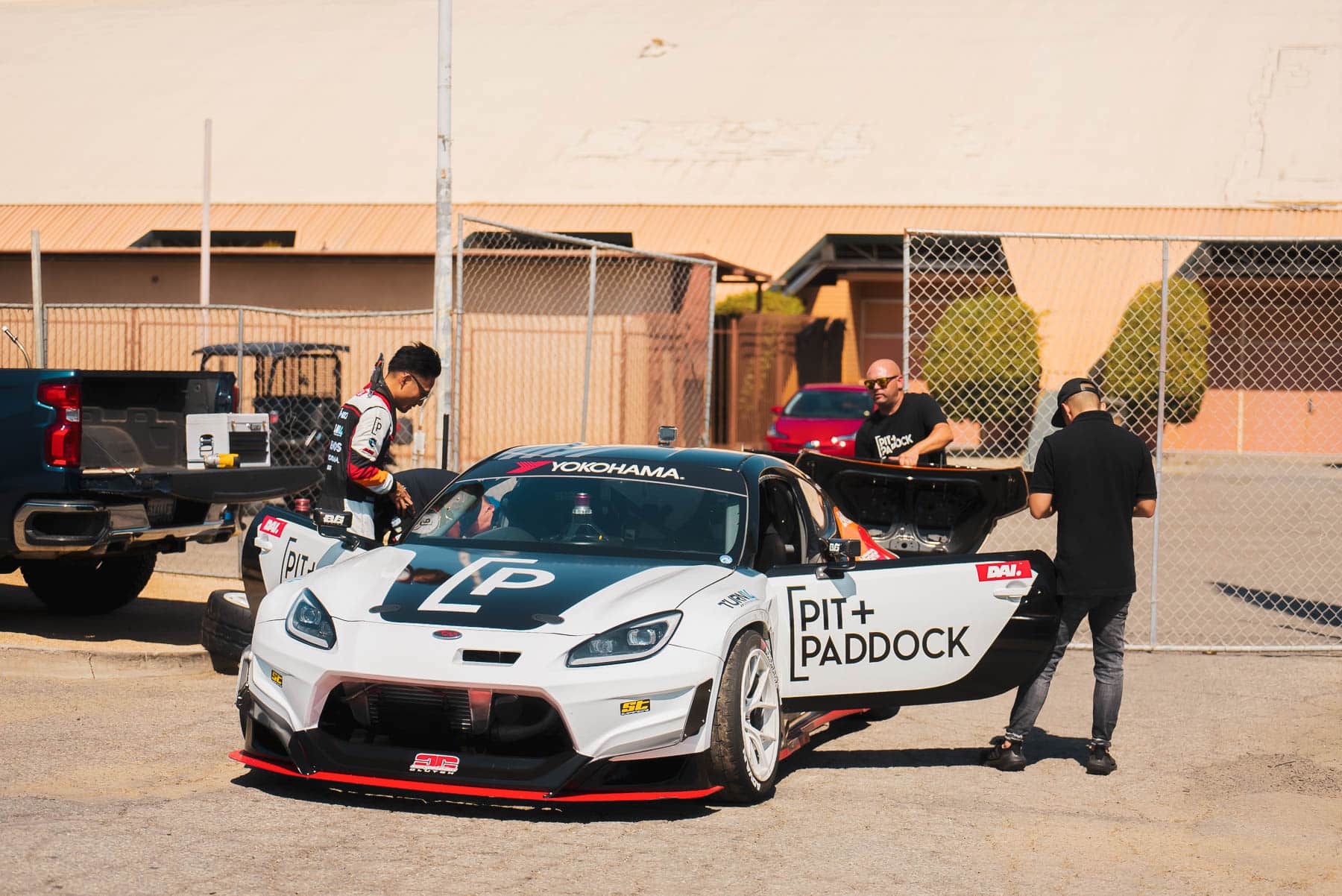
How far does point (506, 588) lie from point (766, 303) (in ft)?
92.7

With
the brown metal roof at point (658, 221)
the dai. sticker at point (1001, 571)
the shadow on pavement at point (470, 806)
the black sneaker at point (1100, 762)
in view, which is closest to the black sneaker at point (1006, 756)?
the black sneaker at point (1100, 762)

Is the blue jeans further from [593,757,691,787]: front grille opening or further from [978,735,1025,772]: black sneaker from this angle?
[593,757,691,787]: front grille opening

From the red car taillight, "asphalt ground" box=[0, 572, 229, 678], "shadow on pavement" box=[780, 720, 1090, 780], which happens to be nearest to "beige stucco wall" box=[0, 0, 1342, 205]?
"asphalt ground" box=[0, 572, 229, 678]

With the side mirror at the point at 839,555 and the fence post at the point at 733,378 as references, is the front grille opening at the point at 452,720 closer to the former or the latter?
the side mirror at the point at 839,555

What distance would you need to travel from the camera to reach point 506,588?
6047mm

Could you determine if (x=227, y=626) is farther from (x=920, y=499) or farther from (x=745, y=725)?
(x=920, y=499)

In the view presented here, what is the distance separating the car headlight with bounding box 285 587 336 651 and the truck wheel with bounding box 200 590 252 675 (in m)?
2.28

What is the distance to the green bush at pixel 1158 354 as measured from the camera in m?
25.8

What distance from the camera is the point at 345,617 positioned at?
5.90m

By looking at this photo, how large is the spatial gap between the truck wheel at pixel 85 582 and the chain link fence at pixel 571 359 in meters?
7.79

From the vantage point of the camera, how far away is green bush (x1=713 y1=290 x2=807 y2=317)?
33859 millimetres

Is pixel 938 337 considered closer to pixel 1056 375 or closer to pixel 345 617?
pixel 1056 375

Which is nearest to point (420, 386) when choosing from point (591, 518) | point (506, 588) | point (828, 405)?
point (591, 518)

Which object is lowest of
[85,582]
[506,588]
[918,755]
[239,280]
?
[918,755]
